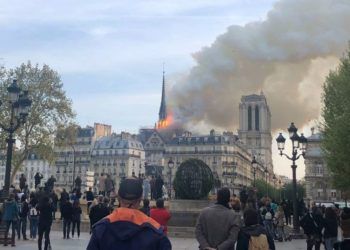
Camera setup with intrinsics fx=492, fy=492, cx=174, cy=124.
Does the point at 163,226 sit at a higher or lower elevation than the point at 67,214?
higher

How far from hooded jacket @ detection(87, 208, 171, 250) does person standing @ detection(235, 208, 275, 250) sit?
3226mm

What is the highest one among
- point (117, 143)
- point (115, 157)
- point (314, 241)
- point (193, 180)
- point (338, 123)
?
point (117, 143)

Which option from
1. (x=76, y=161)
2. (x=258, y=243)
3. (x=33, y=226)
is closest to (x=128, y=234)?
(x=258, y=243)

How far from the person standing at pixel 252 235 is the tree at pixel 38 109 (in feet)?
138

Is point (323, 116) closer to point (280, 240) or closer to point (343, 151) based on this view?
point (343, 151)

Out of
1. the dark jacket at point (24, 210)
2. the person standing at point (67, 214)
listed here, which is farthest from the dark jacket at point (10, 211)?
the person standing at point (67, 214)

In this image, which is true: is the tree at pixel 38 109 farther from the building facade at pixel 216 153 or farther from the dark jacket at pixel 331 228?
the building facade at pixel 216 153

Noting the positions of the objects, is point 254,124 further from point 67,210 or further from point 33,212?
point 33,212

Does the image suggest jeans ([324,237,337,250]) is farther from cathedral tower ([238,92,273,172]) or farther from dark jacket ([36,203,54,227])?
cathedral tower ([238,92,273,172])

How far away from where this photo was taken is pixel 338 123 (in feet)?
94.1

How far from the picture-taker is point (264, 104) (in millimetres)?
161125

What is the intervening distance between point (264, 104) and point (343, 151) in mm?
134104

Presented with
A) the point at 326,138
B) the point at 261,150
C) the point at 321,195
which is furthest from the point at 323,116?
the point at 261,150

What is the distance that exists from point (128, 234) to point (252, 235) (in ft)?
11.4
